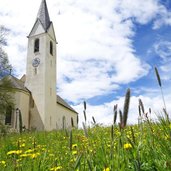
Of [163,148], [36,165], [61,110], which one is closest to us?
[163,148]

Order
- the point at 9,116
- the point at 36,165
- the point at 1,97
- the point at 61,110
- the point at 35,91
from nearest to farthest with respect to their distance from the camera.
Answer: the point at 36,165 < the point at 1,97 < the point at 9,116 < the point at 35,91 < the point at 61,110

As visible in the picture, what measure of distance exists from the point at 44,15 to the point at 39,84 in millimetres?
13513

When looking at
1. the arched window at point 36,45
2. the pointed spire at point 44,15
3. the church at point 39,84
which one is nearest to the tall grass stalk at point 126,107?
the church at point 39,84

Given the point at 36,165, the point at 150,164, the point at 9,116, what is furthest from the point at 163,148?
the point at 9,116

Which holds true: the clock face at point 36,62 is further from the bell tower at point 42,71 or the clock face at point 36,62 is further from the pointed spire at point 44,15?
the pointed spire at point 44,15

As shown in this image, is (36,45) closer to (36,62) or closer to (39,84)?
(36,62)

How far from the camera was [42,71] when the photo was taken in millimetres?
38812

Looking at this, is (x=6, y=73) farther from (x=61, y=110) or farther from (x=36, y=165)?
(x=36, y=165)

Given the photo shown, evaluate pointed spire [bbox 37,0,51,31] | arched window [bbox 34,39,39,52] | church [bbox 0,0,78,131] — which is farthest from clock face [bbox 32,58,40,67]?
pointed spire [bbox 37,0,51,31]

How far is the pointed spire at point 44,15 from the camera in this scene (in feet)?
144

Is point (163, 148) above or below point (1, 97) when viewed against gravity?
below

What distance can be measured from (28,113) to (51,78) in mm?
6474

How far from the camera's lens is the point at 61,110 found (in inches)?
1816

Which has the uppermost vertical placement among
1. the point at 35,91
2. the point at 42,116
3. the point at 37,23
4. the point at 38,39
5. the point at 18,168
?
the point at 37,23
